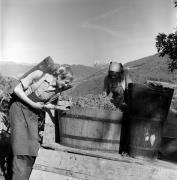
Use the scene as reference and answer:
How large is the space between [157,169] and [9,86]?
13.5ft

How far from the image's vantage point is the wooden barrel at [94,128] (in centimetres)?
391

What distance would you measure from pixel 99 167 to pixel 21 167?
0.99 m

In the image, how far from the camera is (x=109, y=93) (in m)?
4.46

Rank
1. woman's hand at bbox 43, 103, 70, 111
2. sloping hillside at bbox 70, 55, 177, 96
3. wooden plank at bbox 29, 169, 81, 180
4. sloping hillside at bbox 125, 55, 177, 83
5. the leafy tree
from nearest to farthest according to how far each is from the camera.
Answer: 1. wooden plank at bbox 29, 169, 81, 180
2. woman's hand at bbox 43, 103, 70, 111
3. the leafy tree
4. sloping hillside at bbox 70, 55, 177, 96
5. sloping hillside at bbox 125, 55, 177, 83

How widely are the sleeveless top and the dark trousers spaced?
2.18 ft

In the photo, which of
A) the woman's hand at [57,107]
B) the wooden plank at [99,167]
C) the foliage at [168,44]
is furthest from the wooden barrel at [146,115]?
the foliage at [168,44]

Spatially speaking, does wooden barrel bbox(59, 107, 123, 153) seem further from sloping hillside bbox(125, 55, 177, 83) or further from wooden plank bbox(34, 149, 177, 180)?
sloping hillside bbox(125, 55, 177, 83)

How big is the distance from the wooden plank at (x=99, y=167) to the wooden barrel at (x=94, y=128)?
0.16 metres

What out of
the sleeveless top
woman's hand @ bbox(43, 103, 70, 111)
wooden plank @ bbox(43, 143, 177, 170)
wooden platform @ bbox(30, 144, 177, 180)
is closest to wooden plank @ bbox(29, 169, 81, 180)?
wooden platform @ bbox(30, 144, 177, 180)

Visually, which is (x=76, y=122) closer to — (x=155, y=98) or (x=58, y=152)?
(x=58, y=152)

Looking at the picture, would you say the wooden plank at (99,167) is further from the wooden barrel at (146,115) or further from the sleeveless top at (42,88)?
the sleeveless top at (42,88)

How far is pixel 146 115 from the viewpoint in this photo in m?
3.87

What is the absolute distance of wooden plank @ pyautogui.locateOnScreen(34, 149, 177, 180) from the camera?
3.70 metres

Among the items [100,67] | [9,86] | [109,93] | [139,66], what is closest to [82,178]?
[109,93]
